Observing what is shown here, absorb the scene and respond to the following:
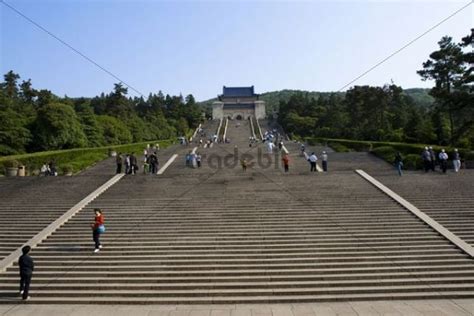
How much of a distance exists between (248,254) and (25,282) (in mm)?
5378

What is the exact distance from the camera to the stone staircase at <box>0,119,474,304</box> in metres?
9.77

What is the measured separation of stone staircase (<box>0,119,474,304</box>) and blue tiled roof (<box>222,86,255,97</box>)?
9519 cm

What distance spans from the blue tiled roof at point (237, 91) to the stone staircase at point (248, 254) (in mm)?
95191

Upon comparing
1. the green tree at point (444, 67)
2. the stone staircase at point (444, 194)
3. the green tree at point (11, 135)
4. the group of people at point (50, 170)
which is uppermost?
the green tree at point (444, 67)

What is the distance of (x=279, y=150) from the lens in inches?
1441

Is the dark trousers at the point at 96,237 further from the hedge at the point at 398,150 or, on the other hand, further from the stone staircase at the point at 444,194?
the hedge at the point at 398,150

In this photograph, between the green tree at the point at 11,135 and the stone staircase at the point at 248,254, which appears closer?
the stone staircase at the point at 248,254

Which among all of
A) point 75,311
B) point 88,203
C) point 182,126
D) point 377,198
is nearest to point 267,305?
point 75,311

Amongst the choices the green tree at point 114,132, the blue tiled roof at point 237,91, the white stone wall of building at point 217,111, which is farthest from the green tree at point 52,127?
the blue tiled roof at point 237,91

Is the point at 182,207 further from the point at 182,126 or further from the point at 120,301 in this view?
the point at 182,126

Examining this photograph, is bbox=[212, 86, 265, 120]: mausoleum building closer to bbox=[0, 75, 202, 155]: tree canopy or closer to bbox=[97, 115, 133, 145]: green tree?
bbox=[0, 75, 202, 155]: tree canopy

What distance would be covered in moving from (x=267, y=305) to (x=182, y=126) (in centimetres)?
6776

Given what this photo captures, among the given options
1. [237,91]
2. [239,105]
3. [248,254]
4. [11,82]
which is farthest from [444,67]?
[237,91]

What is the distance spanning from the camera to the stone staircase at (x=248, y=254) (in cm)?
977
